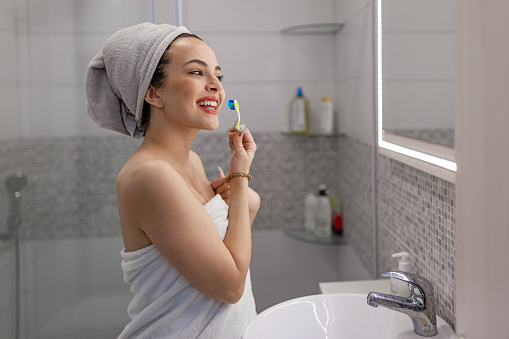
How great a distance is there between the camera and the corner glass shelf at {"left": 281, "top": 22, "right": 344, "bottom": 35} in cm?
222

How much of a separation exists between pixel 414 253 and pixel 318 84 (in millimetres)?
1299

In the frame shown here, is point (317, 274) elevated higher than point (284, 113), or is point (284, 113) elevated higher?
point (284, 113)

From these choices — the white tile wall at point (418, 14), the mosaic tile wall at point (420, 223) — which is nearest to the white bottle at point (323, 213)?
the mosaic tile wall at point (420, 223)

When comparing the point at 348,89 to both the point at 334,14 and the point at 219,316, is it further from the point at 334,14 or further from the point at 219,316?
the point at 219,316

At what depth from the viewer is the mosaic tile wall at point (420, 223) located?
1.04 meters

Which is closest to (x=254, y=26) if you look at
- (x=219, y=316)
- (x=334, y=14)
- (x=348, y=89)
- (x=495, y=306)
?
(x=334, y=14)

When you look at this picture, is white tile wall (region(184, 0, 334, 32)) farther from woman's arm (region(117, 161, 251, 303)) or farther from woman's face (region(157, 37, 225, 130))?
woman's arm (region(117, 161, 251, 303))

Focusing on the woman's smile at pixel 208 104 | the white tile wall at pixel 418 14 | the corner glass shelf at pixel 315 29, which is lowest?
the woman's smile at pixel 208 104

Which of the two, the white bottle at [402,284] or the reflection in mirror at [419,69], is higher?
the reflection in mirror at [419,69]

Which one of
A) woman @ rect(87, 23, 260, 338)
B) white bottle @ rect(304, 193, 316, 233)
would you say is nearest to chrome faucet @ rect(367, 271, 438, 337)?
woman @ rect(87, 23, 260, 338)

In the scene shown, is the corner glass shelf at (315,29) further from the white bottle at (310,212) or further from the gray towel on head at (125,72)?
A: the gray towel on head at (125,72)

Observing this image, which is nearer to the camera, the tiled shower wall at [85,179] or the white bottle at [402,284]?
the white bottle at [402,284]

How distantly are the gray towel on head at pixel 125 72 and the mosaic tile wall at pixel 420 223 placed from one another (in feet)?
2.30

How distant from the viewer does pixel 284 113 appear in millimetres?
2385
